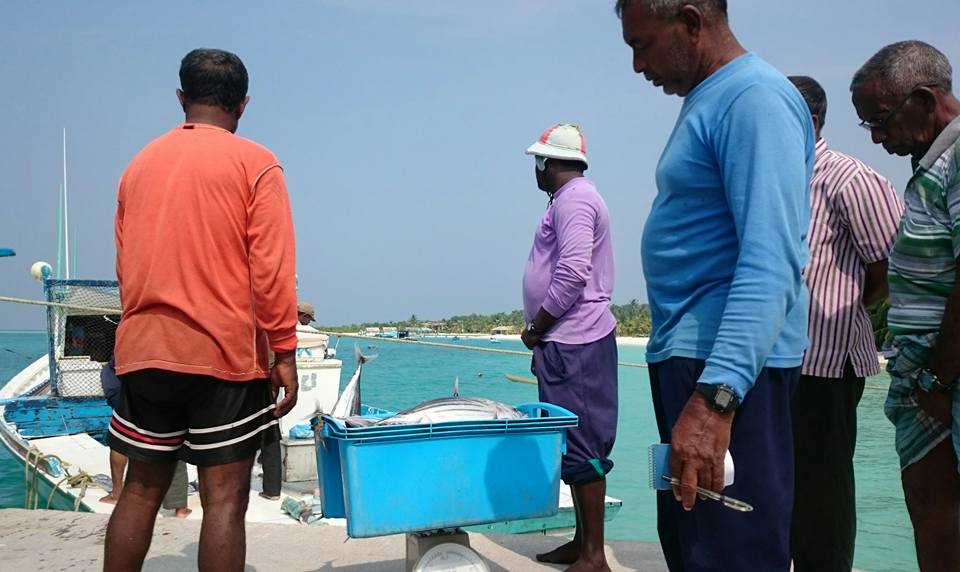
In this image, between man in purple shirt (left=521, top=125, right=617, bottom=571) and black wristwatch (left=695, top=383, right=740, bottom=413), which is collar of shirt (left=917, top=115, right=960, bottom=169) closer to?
black wristwatch (left=695, top=383, right=740, bottom=413)

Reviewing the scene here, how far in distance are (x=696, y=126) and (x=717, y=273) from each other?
36 centimetres

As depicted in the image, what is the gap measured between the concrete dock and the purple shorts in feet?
1.89

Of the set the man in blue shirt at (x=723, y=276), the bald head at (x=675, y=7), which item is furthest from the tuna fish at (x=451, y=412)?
the bald head at (x=675, y=7)

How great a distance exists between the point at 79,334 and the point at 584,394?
12.2m

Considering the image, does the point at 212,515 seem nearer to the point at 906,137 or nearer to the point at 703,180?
the point at 703,180

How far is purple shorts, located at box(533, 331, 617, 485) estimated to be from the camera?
3477 mm

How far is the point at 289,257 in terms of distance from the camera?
2768mm

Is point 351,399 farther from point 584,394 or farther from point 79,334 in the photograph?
point 79,334

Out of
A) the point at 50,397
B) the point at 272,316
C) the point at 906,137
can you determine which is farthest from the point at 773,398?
the point at 50,397

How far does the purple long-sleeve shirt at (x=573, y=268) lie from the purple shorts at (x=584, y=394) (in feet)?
0.21

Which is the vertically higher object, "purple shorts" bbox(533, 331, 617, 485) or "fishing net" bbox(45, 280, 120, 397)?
"purple shorts" bbox(533, 331, 617, 485)

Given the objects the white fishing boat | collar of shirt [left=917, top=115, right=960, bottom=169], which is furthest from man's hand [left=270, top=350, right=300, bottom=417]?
the white fishing boat

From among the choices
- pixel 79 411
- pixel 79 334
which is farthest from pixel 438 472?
pixel 79 334

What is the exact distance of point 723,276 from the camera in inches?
73.7
